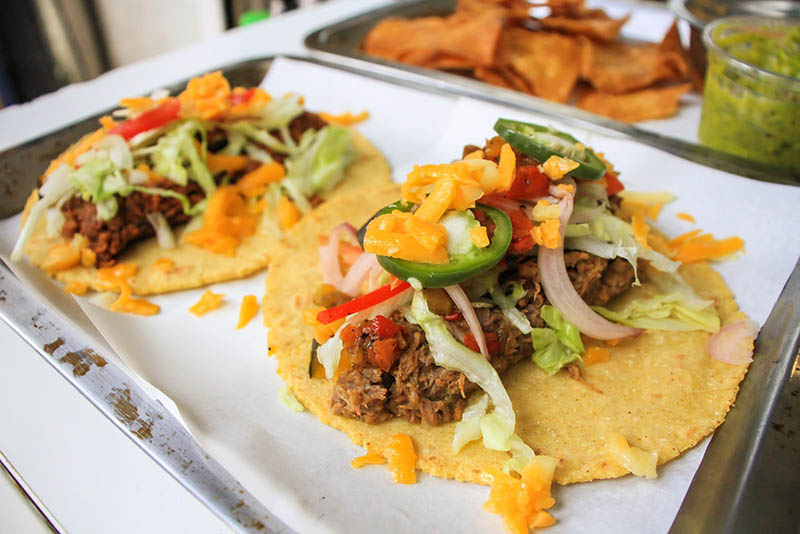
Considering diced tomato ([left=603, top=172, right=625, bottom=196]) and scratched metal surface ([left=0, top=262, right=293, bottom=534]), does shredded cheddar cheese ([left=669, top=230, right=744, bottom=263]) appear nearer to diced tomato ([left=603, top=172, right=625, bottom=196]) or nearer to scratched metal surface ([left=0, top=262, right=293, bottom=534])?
diced tomato ([left=603, top=172, right=625, bottom=196])

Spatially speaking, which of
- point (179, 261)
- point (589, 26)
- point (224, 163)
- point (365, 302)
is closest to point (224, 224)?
point (179, 261)

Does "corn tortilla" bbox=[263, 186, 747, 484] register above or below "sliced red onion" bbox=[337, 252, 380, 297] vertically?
below

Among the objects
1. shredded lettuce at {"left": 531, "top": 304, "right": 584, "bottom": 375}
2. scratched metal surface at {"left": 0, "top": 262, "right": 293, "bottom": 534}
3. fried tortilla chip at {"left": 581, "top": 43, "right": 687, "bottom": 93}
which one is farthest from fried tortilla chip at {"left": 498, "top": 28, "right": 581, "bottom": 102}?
scratched metal surface at {"left": 0, "top": 262, "right": 293, "bottom": 534}

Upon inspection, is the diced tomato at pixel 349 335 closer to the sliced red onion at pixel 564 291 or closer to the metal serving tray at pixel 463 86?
the sliced red onion at pixel 564 291

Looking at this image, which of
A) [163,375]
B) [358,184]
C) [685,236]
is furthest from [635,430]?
[358,184]

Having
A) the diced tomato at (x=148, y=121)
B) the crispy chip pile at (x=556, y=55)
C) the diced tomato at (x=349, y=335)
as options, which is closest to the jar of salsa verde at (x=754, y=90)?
the crispy chip pile at (x=556, y=55)
